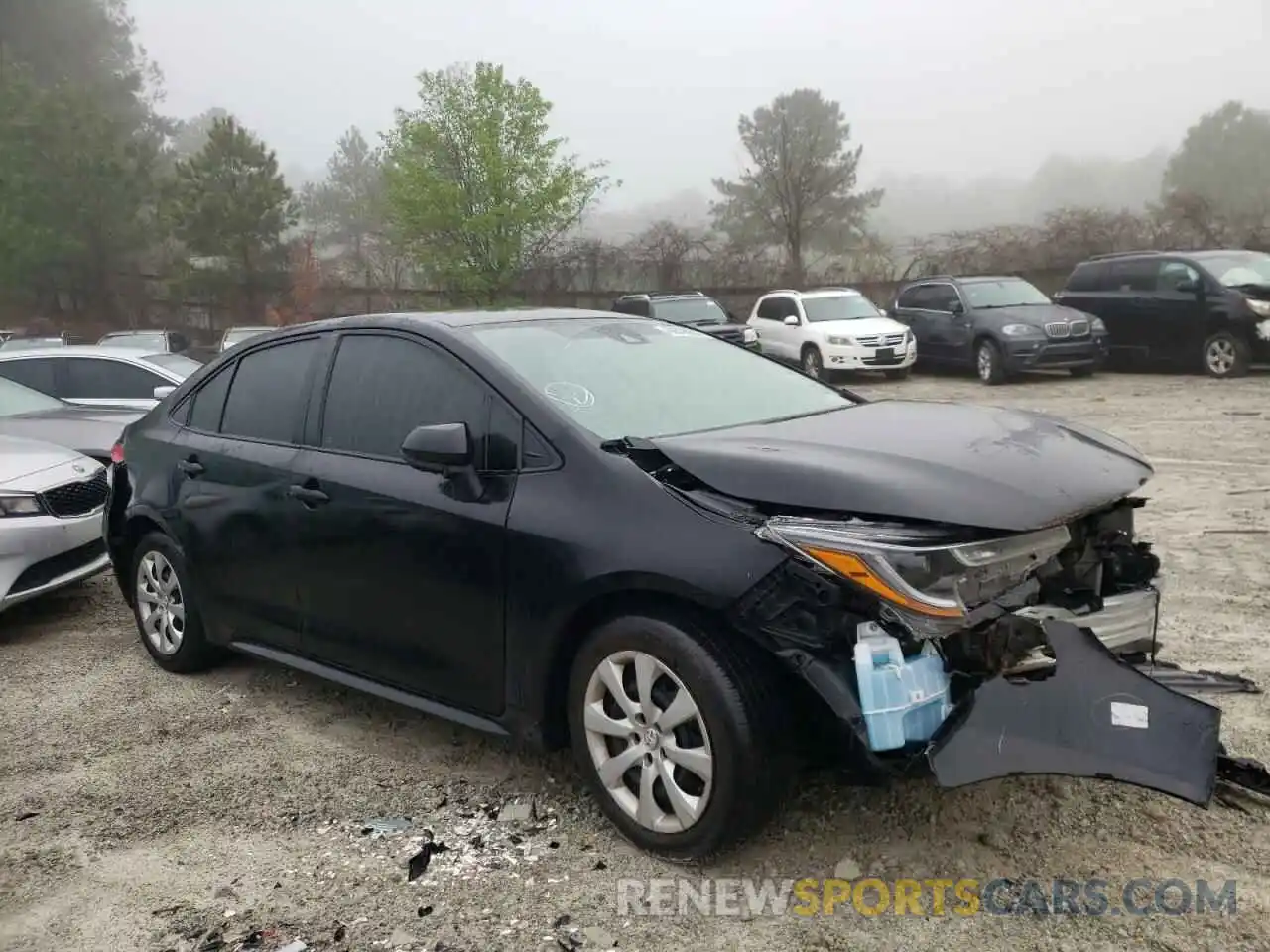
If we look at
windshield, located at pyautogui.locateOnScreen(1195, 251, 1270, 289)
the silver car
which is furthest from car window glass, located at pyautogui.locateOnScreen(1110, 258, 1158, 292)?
the silver car

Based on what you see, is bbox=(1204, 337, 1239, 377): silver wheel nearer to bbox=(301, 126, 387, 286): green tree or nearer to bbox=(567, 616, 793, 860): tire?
bbox=(567, 616, 793, 860): tire

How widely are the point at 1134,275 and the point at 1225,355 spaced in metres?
2.05

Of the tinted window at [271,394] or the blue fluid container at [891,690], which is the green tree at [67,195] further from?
the blue fluid container at [891,690]

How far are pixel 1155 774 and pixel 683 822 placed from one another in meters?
1.24

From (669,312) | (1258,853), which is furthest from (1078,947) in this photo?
(669,312)

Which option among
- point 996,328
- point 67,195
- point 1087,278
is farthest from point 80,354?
point 67,195

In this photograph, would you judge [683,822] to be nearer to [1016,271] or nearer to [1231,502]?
[1231,502]

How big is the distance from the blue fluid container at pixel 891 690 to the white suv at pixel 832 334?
1509 centimetres

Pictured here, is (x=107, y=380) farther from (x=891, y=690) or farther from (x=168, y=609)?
(x=891, y=690)

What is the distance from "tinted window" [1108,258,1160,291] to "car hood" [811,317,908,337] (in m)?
3.41

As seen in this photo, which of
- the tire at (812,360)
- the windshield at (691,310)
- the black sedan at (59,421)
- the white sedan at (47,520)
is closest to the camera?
the white sedan at (47,520)

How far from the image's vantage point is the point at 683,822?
3.01 m

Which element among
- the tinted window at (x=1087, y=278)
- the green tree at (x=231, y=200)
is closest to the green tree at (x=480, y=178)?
the green tree at (x=231, y=200)

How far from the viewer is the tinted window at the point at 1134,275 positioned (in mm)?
16234
